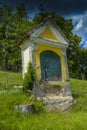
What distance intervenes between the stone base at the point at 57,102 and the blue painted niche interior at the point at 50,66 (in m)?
1.31

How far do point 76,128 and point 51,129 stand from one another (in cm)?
126

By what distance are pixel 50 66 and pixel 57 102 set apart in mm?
2492

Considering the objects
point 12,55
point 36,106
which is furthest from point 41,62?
point 12,55

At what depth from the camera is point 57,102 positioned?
17344 millimetres

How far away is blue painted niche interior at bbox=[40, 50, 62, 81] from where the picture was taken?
1805cm

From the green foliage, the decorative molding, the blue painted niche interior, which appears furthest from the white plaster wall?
the green foliage

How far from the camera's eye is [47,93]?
17.6 meters

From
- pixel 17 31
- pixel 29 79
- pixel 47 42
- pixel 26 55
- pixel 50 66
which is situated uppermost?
pixel 17 31

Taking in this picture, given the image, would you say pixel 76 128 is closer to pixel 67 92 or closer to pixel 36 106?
pixel 36 106

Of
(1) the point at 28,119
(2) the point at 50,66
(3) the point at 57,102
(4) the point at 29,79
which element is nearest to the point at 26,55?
A: (2) the point at 50,66

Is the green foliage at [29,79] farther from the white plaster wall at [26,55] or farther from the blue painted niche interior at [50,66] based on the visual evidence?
the white plaster wall at [26,55]

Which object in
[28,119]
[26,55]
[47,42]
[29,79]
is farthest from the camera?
[26,55]

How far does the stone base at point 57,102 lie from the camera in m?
16.8

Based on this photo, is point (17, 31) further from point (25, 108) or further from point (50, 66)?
point (25, 108)
